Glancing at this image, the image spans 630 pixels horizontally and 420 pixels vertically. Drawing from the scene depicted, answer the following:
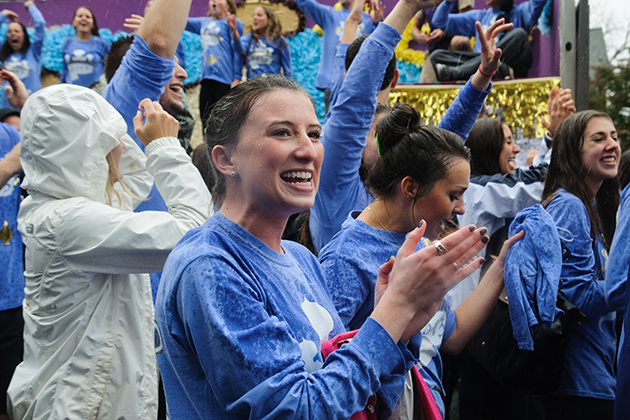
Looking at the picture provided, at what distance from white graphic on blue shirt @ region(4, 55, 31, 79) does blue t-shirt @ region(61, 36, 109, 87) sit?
507mm

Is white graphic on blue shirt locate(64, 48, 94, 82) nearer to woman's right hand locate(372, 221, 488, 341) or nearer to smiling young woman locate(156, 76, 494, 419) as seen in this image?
smiling young woman locate(156, 76, 494, 419)

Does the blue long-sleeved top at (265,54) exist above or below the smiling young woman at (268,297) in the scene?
above

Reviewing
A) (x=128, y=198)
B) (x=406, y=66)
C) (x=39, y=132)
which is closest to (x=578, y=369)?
(x=128, y=198)

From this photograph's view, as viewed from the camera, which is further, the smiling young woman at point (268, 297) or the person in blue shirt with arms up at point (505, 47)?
the person in blue shirt with arms up at point (505, 47)

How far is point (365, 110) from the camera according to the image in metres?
2.16

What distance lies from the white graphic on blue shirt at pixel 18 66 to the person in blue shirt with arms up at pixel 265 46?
9.45 ft

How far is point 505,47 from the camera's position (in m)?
6.46

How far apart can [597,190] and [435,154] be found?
1497 millimetres

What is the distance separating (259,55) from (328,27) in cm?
104

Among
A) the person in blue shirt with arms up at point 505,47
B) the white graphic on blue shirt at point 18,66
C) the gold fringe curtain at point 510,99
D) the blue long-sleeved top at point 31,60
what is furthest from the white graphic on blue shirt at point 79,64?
the person in blue shirt with arms up at point 505,47

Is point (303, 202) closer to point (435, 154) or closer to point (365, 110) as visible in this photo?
point (435, 154)

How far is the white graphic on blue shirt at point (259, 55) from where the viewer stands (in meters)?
7.11

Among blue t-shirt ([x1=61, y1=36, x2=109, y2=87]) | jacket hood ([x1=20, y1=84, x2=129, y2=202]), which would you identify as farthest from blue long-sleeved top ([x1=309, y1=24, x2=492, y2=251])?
blue t-shirt ([x1=61, y1=36, x2=109, y2=87])

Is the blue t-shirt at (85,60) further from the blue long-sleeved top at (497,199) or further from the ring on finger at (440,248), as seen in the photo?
the ring on finger at (440,248)
